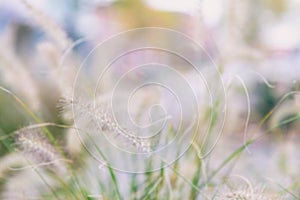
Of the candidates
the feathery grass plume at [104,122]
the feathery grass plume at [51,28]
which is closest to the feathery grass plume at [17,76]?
the feathery grass plume at [51,28]

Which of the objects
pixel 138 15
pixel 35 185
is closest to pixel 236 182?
pixel 35 185

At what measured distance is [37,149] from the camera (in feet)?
2.26

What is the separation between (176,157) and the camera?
0.78m

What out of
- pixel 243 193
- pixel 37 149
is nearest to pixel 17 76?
pixel 37 149

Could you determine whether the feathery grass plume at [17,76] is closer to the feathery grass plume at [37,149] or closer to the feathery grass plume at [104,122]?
the feathery grass plume at [37,149]

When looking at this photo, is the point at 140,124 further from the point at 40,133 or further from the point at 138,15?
the point at 138,15

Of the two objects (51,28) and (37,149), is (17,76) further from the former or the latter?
(37,149)

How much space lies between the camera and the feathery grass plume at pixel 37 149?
0.68m

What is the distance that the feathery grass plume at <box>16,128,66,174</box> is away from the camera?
68 centimetres

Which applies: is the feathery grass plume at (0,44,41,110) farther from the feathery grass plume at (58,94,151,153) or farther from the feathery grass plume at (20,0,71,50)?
the feathery grass plume at (58,94,151,153)

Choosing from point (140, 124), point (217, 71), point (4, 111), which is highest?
point (4, 111)

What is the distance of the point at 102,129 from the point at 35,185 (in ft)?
0.94

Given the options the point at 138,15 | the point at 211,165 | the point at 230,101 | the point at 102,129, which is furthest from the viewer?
the point at 138,15

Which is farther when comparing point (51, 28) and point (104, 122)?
point (51, 28)
